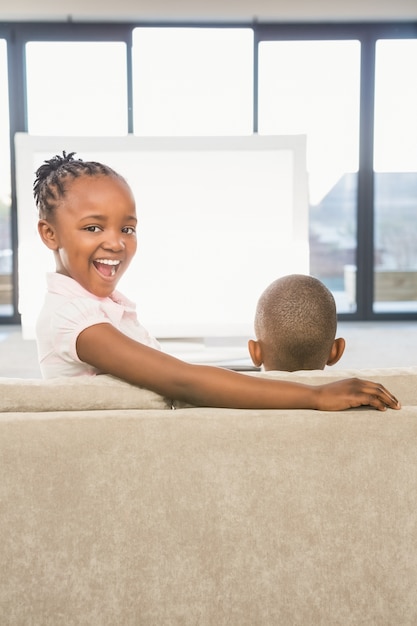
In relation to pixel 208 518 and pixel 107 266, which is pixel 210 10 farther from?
pixel 208 518

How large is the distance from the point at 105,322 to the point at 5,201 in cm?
550

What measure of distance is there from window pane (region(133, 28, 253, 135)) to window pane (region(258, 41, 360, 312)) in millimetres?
187

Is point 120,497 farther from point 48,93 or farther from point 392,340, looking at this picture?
point 48,93

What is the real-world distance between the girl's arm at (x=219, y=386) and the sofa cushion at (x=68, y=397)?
0.03 metres

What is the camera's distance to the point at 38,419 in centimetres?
84

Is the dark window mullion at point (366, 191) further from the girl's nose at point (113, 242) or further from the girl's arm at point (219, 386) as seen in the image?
the girl's arm at point (219, 386)

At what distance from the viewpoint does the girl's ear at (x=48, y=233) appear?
3.96 ft

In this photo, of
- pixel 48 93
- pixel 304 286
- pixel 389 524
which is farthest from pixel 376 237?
pixel 389 524

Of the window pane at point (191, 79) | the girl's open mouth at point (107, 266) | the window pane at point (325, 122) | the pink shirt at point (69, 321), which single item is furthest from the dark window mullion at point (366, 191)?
the girl's open mouth at point (107, 266)

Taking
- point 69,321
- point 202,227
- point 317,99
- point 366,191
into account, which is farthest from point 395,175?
point 69,321

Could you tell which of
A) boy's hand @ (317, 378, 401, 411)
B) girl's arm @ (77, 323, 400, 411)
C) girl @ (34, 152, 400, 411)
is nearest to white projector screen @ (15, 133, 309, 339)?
girl @ (34, 152, 400, 411)

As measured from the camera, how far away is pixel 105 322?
3.22 feet

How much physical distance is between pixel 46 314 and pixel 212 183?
313 centimetres

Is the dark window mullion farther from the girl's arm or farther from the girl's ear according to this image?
the girl's arm
